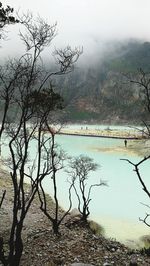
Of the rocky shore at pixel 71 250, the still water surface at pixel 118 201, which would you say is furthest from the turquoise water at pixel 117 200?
the rocky shore at pixel 71 250

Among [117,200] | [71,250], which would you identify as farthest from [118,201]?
[71,250]

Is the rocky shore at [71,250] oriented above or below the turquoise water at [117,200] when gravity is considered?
above

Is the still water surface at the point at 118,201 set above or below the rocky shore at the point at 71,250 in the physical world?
below

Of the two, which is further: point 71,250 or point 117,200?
point 117,200

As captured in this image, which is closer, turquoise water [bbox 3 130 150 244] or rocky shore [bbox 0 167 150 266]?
rocky shore [bbox 0 167 150 266]

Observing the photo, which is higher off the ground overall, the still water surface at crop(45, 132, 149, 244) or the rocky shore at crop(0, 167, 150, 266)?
the rocky shore at crop(0, 167, 150, 266)

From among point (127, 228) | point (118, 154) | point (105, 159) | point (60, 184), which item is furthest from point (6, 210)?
point (118, 154)

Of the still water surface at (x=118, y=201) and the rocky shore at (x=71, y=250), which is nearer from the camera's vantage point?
the rocky shore at (x=71, y=250)

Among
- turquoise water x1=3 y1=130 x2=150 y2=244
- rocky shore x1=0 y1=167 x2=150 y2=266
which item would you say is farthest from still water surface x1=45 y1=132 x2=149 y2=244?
rocky shore x1=0 y1=167 x2=150 y2=266

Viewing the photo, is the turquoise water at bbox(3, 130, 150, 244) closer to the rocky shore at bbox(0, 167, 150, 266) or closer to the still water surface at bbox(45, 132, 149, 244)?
the still water surface at bbox(45, 132, 149, 244)

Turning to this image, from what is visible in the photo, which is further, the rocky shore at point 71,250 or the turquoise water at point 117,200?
the turquoise water at point 117,200

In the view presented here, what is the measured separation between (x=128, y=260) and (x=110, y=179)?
26.2 metres

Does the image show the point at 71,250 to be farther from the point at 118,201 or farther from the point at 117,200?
the point at 117,200

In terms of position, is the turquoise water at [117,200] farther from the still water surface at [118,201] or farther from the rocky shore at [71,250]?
the rocky shore at [71,250]
